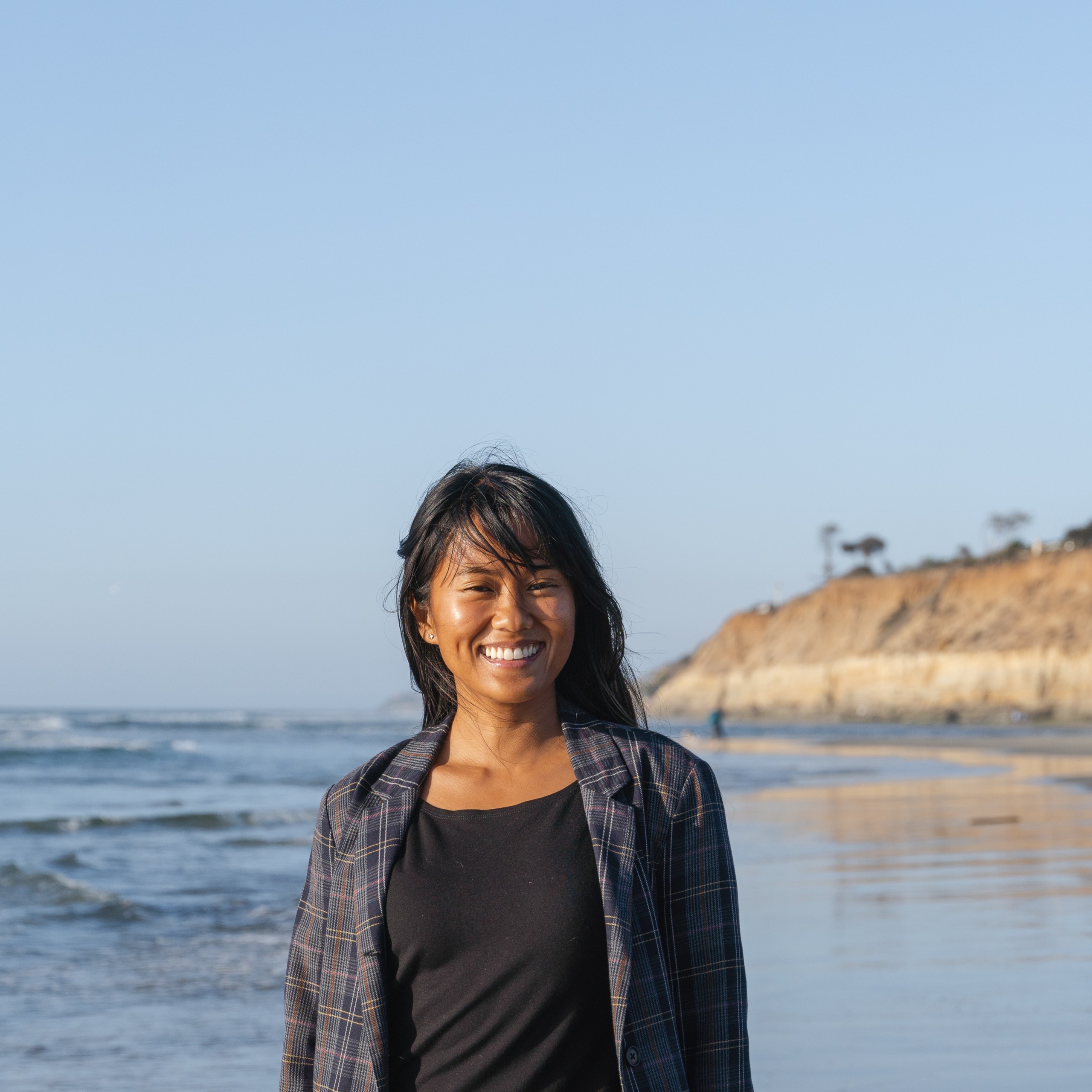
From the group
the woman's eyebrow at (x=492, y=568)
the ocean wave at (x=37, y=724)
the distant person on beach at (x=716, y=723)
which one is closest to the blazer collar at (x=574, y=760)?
the woman's eyebrow at (x=492, y=568)

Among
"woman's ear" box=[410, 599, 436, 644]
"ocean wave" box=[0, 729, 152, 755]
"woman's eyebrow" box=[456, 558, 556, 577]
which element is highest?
"woman's eyebrow" box=[456, 558, 556, 577]

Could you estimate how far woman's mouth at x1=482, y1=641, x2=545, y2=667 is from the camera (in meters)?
1.97

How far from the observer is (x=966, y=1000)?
500 centimetres

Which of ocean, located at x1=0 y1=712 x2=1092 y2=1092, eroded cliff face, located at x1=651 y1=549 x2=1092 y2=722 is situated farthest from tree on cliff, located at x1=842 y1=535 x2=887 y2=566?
ocean, located at x1=0 y1=712 x2=1092 y2=1092

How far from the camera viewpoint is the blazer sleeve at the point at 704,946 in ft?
5.93

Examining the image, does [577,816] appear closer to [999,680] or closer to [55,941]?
[55,941]

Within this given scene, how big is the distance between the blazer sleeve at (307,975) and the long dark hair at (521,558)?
0.34 metres

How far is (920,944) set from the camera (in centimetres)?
609

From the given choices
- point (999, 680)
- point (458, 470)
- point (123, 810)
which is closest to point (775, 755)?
point (123, 810)

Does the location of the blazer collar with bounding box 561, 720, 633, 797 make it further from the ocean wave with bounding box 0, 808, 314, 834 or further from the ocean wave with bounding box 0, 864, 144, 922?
the ocean wave with bounding box 0, 808, 314, 834

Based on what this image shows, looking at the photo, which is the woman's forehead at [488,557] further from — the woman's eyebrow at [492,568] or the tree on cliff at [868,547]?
the tree on cliff at [868,547]

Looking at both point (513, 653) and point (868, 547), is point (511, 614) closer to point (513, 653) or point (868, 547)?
point (513, 653)

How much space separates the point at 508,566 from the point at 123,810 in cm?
1799

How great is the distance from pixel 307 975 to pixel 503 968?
0.36 metres
